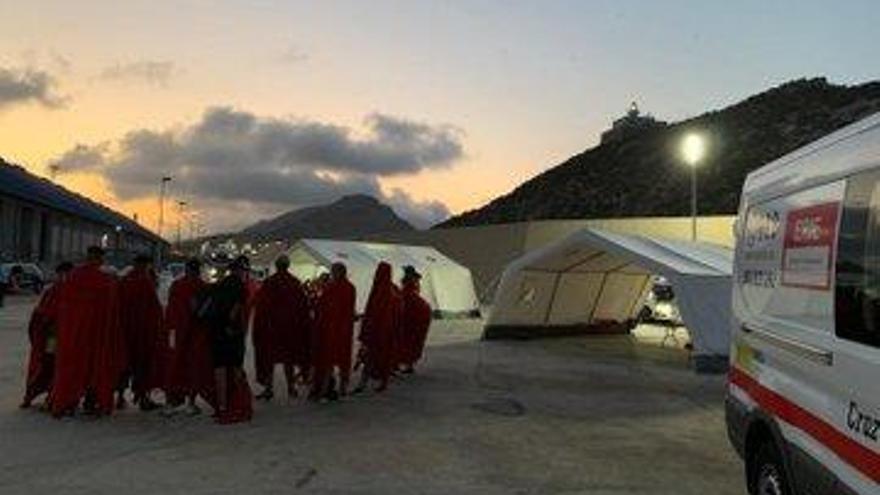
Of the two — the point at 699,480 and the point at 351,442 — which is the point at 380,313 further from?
the point at 699,480

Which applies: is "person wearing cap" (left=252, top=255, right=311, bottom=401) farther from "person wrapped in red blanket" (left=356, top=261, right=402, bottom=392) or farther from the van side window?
the van side window

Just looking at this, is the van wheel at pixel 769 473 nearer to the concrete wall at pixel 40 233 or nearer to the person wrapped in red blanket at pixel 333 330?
the person wrapped in red blanket at pixel 333 330

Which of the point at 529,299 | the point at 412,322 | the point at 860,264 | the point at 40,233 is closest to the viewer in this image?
the point at 860,264

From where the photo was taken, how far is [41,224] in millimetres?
79938

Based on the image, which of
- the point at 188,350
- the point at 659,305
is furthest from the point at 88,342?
the point at 659,305

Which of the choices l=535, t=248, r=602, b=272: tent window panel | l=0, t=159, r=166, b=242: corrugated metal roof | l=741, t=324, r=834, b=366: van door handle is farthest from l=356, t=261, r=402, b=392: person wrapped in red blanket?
A: l=0, t=159, r=166, b=242: corrugated metal roof

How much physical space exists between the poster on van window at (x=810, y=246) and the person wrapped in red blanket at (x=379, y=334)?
10293 mm

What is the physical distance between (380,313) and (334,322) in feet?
6.98

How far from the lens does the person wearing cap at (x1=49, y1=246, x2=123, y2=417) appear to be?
13.6 meters

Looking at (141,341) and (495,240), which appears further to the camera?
(495,240)

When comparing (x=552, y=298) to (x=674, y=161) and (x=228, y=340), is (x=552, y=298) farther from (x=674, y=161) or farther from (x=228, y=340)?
(x=674, y=161)

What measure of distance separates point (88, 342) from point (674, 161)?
147 m

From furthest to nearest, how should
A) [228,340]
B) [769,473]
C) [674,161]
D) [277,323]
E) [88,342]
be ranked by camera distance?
[674,161] < [277,323] < [228,340] < [88,342] < [769,473]

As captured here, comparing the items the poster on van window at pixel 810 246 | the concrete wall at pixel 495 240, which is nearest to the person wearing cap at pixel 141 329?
the poster on van window at pixel 810 246
